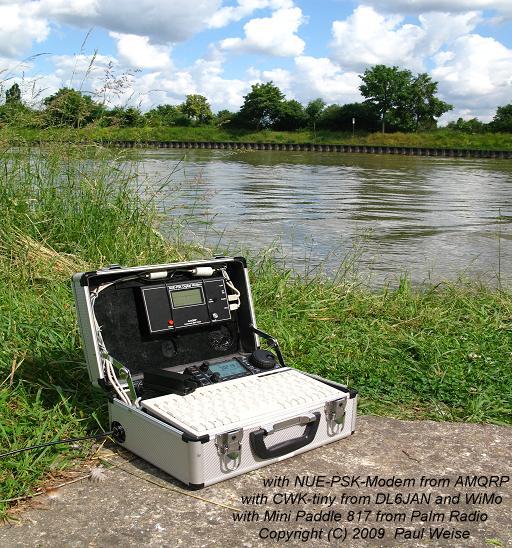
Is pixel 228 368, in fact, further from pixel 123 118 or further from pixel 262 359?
pixel 123 118

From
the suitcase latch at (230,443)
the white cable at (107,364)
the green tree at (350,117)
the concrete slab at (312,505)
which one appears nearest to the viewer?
the concrete slab at (312,505)

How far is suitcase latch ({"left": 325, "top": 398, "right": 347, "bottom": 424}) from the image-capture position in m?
2.97

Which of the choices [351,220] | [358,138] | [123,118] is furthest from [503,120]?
[123,118]

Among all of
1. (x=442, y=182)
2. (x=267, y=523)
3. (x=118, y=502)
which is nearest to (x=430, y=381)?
(x=267, y=523)

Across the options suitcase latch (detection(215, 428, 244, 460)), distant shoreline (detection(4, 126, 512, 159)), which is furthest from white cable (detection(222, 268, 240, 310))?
Result: distant shoreline (detection(4, 126, 512, 159))

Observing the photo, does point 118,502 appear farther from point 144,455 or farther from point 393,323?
point 393,323

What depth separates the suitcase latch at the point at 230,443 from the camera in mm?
2592

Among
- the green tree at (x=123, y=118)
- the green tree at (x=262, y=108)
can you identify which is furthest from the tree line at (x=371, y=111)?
the green tree at (x=123, y=118)

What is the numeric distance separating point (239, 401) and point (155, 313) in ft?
1.97

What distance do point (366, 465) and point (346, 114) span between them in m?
84.5

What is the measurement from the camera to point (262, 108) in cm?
8756

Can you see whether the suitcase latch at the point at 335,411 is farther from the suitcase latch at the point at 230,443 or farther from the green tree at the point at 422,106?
the green tree at the point at 422,106

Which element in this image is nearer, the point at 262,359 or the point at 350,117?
the point at 262,359

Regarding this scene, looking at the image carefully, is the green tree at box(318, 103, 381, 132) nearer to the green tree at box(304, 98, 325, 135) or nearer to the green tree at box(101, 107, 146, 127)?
the green tree at box(304, 98, 325, 135)
